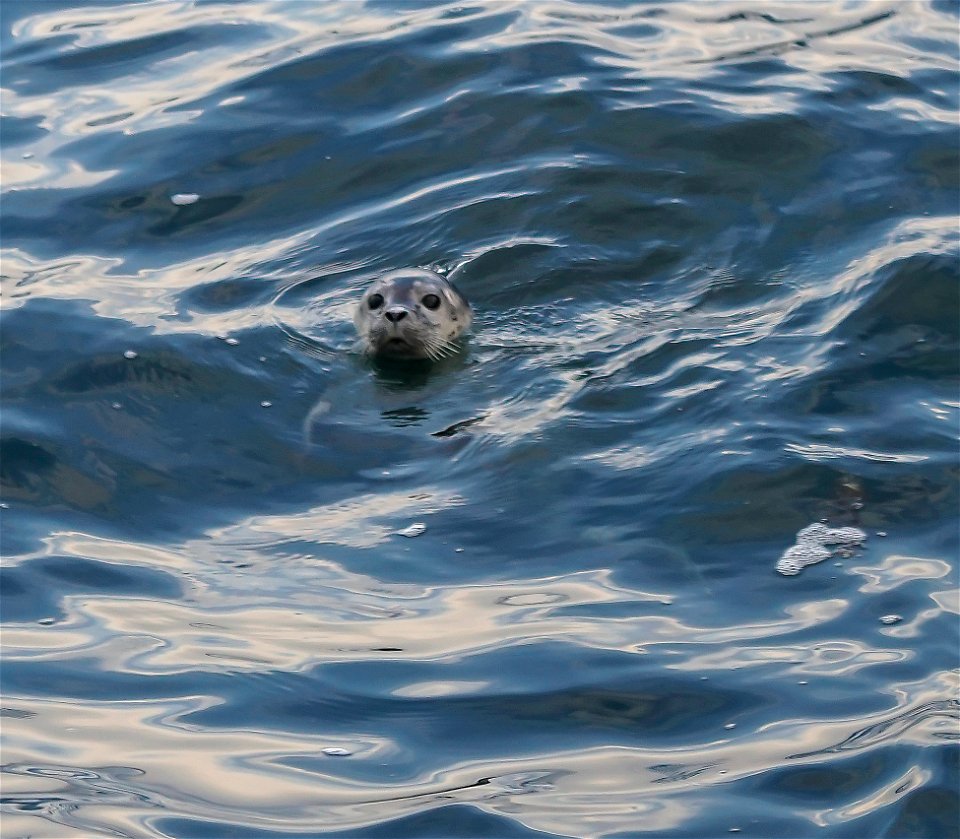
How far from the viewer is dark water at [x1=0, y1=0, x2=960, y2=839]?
525 cm

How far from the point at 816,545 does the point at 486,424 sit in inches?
72.4

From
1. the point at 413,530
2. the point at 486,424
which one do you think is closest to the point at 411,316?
the point at 486,424

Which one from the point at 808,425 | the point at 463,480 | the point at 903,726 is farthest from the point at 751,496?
the point at 903,726

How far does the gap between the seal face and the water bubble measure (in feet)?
5.84

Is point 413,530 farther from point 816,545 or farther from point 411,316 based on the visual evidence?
point 411,316

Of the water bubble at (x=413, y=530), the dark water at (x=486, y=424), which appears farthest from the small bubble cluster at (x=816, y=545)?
the water bubble at (x=413, y=530)

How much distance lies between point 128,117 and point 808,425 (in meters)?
6.01

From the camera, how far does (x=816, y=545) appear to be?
649cm

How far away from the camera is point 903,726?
527cm

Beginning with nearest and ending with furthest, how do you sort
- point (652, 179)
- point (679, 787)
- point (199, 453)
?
point (679, 787), point (199, 453), point (652, 179)

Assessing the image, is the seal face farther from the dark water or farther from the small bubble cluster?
the small bubble cluster

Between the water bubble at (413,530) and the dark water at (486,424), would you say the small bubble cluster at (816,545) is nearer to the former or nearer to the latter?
the dark water at (486,424)

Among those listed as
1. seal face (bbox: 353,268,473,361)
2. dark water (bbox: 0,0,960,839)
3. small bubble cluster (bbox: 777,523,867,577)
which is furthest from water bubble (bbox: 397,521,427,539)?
seal face (bbox: 353,268,473,361)

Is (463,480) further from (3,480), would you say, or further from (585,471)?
(3,480)
